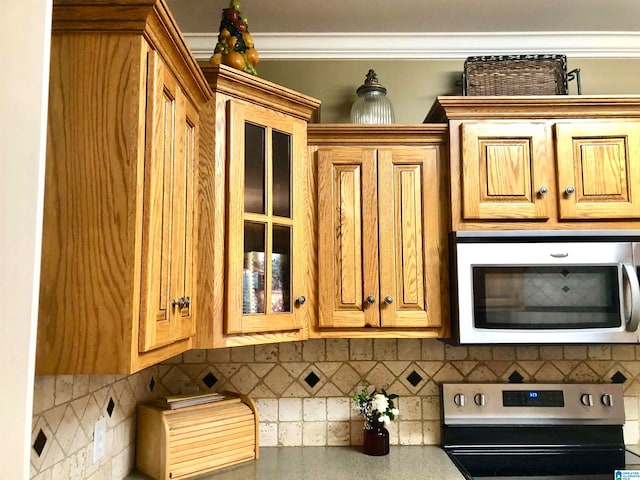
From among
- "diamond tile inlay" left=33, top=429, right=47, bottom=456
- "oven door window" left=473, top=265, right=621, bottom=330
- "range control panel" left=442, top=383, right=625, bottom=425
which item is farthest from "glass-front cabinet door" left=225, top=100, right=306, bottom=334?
"range control panel" left=442, top=383, right=625, bottom=425

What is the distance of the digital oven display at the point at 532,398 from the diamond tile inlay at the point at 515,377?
2.3 inches

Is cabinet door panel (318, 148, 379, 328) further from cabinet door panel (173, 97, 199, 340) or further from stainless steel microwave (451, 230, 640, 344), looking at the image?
cabinet door panel (173, 97, 199, 340)

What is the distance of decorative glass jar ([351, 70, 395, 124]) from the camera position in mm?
2160

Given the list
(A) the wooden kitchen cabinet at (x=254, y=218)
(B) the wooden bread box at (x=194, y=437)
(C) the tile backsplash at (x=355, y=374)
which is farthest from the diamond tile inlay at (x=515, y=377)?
(B) the wooden bread box at (x=194, y=437)

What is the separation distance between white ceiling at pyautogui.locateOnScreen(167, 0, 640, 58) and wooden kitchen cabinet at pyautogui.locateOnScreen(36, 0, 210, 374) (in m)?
1.07

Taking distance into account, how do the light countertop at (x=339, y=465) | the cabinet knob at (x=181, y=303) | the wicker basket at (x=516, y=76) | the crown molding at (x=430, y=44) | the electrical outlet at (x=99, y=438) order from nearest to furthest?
the cabinet knob at (x=181, y=303) < the electrical outlet at (x=99, y=438) < the light countertop at (x=339, y=465) < the wicker basket at (x=516, y=76) < the crown molding at (x=430, y=44)

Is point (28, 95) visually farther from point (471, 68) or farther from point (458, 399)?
point (458, 399)

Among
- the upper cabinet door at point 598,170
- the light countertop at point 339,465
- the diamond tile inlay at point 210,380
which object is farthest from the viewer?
the diamond tile inlay at point 210,380

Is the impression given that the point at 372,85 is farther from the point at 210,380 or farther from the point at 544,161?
the point at 210,380

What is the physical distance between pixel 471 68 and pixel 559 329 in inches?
42.2

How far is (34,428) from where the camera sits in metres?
1.26

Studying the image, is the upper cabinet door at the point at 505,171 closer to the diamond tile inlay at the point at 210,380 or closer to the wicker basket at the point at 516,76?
the wicker basket at the point at 516,76

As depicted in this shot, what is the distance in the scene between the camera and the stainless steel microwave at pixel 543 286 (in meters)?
1.89

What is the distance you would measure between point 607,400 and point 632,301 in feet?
1.75
